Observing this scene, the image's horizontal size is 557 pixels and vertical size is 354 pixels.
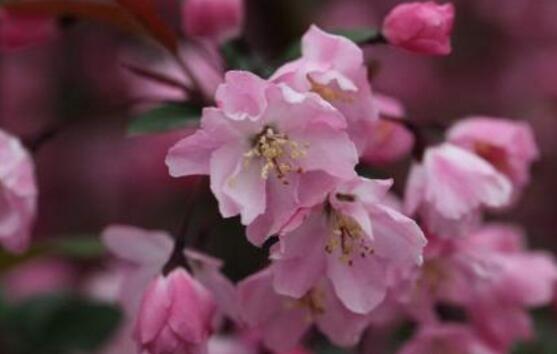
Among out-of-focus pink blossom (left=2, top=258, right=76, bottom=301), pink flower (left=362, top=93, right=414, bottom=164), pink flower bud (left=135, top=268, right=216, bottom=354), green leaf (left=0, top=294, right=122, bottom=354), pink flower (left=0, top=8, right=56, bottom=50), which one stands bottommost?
out-of-focus pink blossom (left=2, top=258, right=76, bottom=301)

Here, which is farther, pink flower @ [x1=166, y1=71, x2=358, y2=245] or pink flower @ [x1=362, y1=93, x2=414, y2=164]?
pink flower @ [x1=362, y1=93, x2=414, y2=164]

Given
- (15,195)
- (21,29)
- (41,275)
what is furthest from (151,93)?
(15,195)

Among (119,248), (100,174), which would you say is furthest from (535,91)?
(119,248)

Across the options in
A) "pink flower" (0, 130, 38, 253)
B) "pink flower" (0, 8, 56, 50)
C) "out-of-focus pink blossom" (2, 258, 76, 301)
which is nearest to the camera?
"pink flower" (0, 130, 38, 253)

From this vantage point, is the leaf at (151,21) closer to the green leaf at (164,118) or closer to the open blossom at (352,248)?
the green leaf at (164,118)

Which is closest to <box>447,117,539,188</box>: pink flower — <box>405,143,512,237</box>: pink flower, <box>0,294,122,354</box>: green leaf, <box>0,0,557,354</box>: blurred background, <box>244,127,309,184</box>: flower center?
<box>405,143,512,237</box>: pink flower

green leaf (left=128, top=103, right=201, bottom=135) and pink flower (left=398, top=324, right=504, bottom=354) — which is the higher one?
green leaf (left=128, top=103, right=201, bottom=135)

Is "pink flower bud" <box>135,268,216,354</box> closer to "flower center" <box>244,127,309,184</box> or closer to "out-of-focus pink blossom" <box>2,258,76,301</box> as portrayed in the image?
"flower center" <box>244,127,309,184</box>
